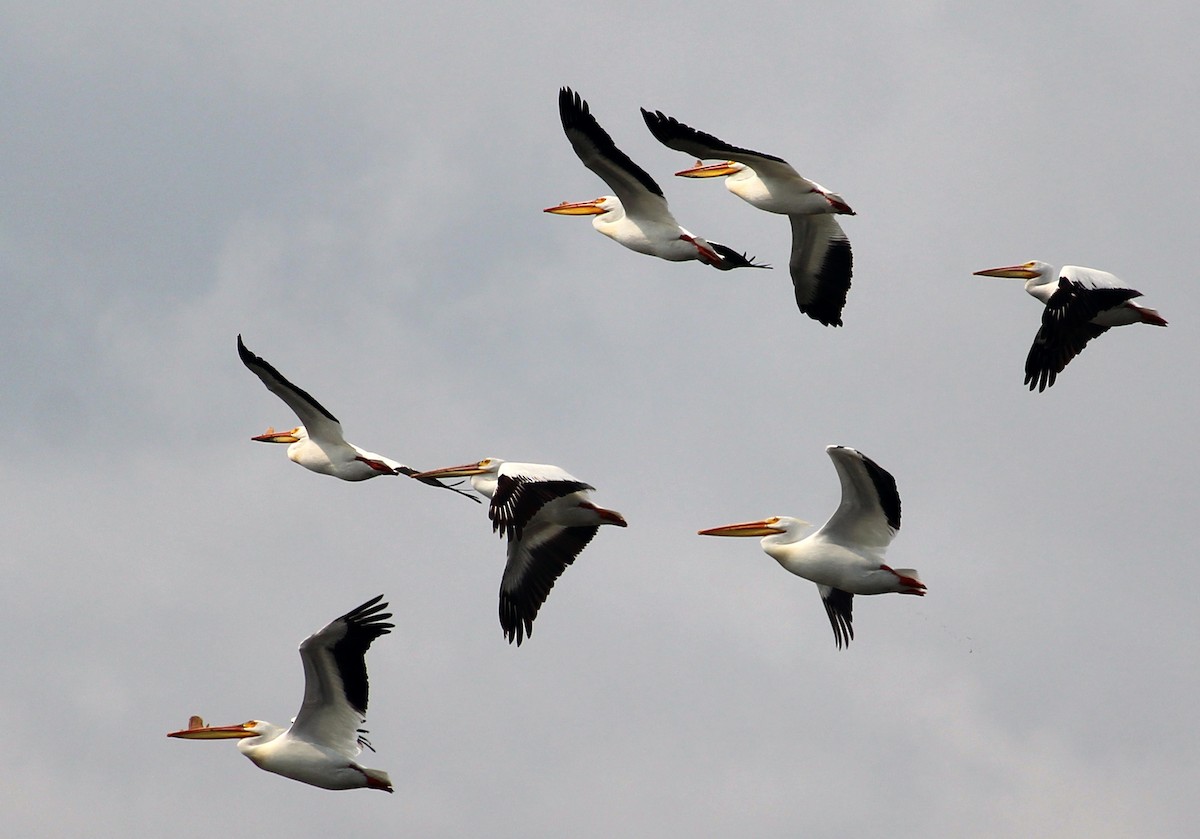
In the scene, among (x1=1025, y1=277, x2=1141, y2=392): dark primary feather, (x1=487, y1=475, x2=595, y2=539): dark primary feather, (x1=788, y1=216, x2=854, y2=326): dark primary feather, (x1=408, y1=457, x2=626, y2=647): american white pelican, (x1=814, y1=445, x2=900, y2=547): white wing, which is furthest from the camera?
(x1=788, y1=216, x2=854, y2=326): dark primary feather

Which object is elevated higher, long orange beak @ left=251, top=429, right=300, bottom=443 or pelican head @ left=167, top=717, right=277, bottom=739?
long orange beak @ left=251, top=429, right=300, bottom=443

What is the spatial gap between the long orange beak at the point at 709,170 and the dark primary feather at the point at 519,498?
16.3ft

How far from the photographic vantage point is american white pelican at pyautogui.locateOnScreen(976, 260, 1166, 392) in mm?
16391

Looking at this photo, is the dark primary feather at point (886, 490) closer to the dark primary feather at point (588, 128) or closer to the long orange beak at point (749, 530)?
the long orange beak at point (749, 530)

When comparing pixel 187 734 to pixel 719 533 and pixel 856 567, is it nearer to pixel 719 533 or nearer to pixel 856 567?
pixel 719 533

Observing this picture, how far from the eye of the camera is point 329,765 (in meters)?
14.2

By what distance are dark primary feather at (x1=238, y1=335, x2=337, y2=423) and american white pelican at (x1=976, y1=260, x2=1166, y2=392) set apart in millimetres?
6189

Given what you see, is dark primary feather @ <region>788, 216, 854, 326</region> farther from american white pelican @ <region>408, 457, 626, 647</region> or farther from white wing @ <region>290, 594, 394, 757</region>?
white wing @ <region>290, 594, 394, 757</region>

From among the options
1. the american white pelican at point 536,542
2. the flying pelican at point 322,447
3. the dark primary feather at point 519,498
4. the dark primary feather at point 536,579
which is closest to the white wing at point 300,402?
the flying pelican at point 322,447

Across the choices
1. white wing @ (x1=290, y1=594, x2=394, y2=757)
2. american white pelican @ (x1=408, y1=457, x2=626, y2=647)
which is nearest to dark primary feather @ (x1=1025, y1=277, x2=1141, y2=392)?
american white pelican @ (x1=408, y1=457, x2=626, y2=647)

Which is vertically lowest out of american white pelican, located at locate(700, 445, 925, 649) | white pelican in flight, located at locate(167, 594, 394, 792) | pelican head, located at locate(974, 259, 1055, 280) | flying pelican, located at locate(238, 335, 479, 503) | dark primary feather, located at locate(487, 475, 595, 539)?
white pelican in flight, located at locate(167, 594, 394, 792)

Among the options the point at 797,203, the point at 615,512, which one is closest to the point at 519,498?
the point at 615,512

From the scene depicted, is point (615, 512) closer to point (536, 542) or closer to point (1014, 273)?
point (536, 542)

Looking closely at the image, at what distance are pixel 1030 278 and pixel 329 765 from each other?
27.3 ft
